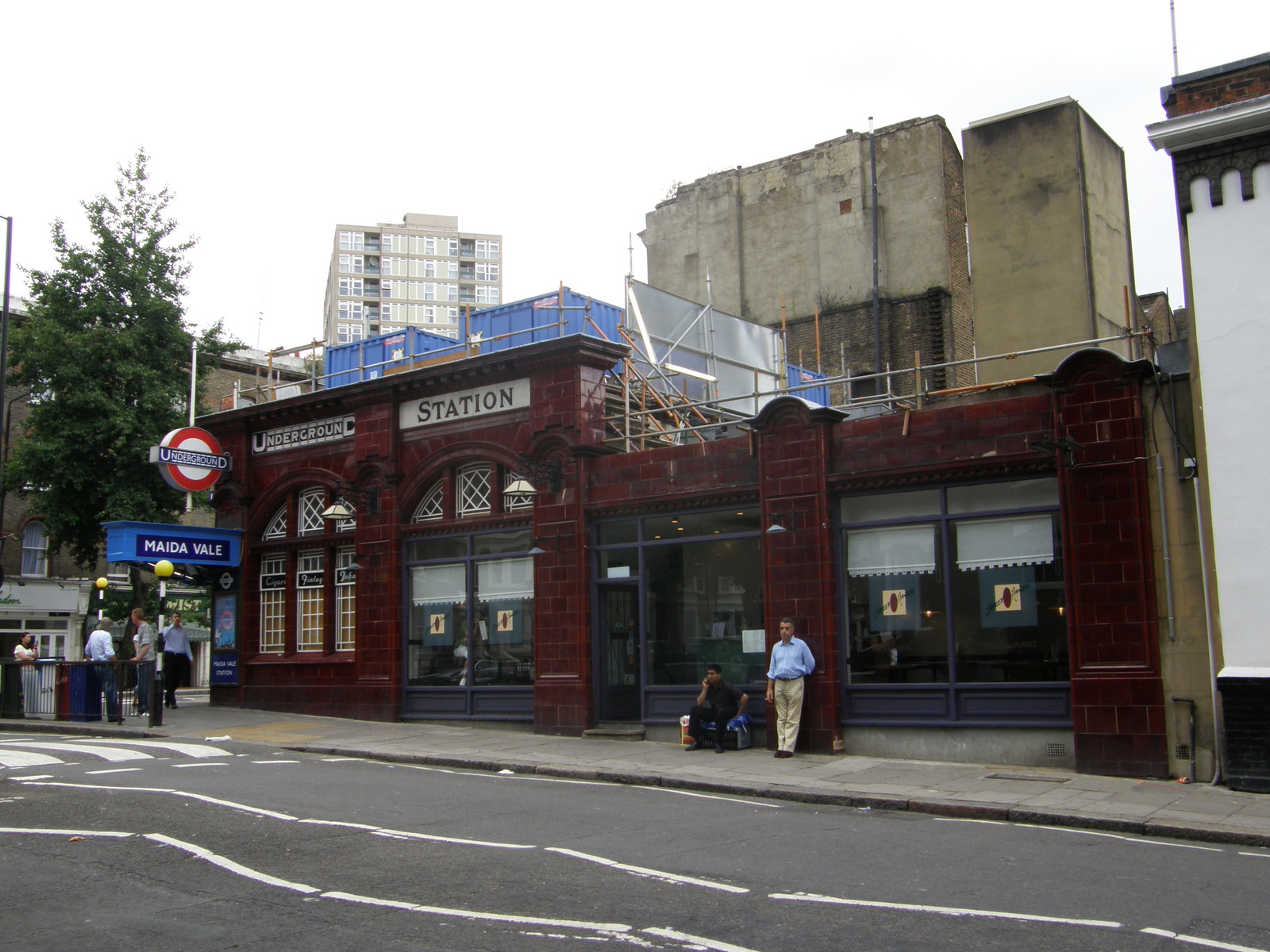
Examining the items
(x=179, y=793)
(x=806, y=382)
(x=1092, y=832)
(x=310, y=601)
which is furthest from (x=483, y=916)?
(x=806, y=382)

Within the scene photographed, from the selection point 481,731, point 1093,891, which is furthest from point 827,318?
point 1093,891

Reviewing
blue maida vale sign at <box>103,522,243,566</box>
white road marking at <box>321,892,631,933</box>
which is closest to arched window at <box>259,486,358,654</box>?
blue maida vale sign at <box>103,522,243,566</box>

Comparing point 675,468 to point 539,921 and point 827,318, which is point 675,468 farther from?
point 827,318

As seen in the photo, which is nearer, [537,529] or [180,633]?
[537,529]

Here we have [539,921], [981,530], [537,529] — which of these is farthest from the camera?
[537,529]

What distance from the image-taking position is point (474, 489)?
2027 centimetres

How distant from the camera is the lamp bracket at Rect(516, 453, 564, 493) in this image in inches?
729

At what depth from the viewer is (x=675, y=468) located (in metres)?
Result: 17.3

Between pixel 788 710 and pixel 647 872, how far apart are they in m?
7.46

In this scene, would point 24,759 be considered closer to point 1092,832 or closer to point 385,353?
point 385,353

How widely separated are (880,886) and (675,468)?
33.6 ft

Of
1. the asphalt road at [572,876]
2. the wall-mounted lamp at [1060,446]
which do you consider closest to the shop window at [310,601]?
the asphalt road at [572,876]

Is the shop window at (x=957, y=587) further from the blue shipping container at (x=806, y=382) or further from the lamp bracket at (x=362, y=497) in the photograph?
the blue shipping container at (x=806, y=382)

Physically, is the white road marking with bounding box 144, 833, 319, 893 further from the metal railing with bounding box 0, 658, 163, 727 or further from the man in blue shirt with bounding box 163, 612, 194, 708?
the man in blue shirt with bounding box 163, 612, 194, 708
